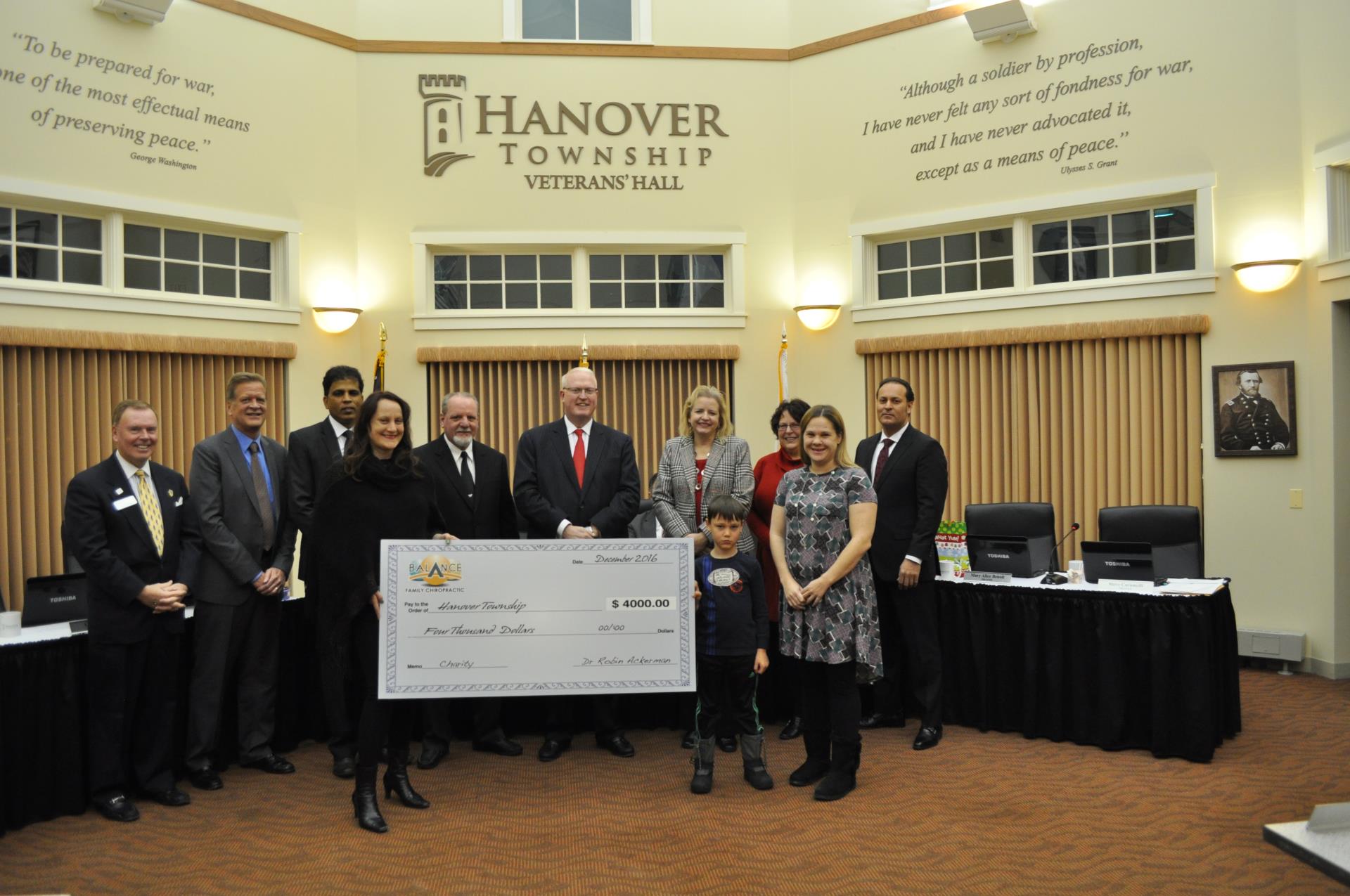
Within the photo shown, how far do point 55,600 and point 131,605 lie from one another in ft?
2.00

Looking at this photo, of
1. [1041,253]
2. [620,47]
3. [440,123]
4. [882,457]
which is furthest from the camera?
[620,47]

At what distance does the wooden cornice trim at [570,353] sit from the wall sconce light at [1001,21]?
2836 mm

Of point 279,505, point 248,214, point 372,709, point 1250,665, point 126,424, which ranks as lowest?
point 1250,665

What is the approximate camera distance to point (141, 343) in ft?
21.2

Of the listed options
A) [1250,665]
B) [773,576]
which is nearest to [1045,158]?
[1250,665]

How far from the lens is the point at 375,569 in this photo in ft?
12.1

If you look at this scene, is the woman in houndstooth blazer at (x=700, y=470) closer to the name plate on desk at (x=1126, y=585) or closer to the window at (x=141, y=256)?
the name plate on desk at (x=1126, y=585)

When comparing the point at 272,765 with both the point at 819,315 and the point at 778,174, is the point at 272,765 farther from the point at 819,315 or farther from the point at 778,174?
the point at 778,174

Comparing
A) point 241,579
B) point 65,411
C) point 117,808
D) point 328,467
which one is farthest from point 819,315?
point 117,808

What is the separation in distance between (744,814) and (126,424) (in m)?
2.82

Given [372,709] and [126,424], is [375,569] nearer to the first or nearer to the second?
[372,709]

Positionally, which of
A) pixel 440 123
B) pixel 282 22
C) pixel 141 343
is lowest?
pixel 141 343

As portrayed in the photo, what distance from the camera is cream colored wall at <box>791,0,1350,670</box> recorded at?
611cm

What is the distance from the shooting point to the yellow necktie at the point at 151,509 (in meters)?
3.93
